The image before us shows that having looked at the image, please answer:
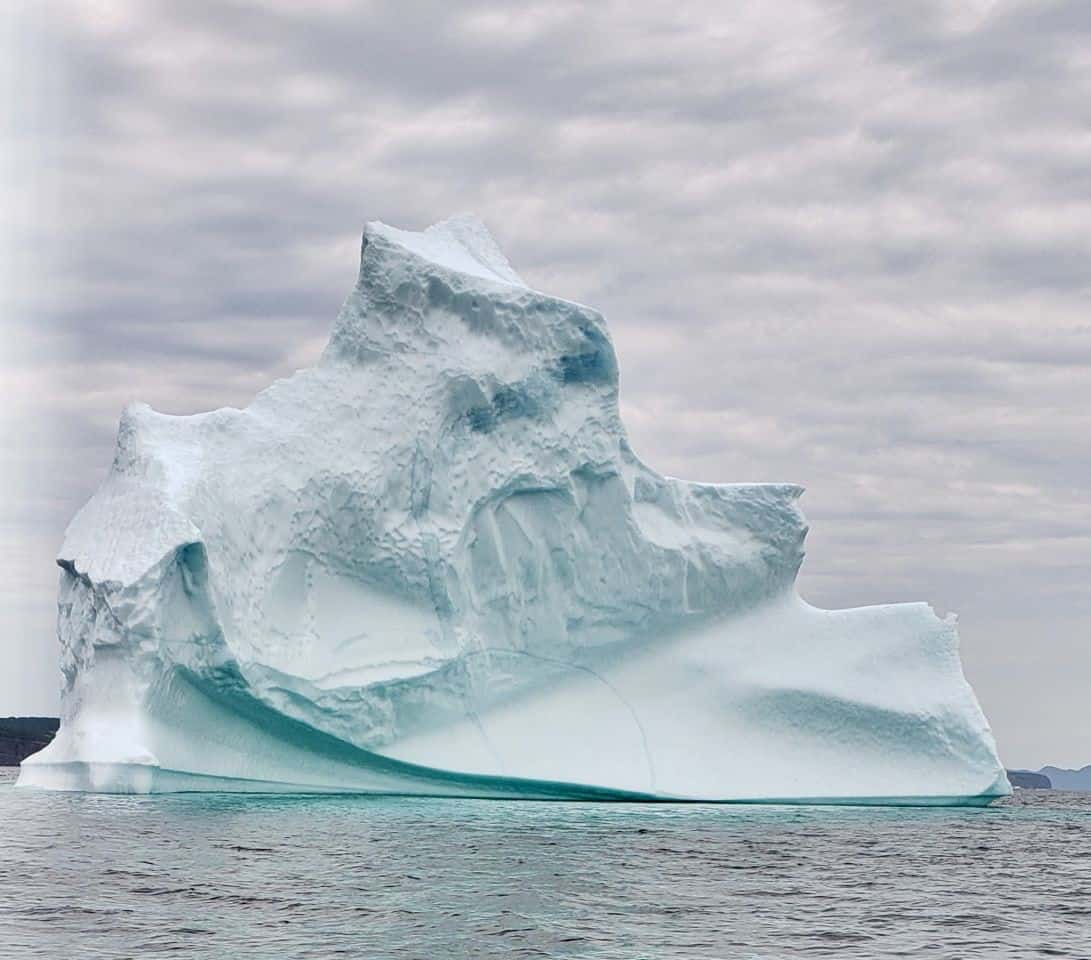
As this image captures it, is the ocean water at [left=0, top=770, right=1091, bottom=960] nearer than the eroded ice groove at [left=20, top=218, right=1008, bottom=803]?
Yes

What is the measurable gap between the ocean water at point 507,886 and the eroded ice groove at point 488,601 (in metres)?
1.77

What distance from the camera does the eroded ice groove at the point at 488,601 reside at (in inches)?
794

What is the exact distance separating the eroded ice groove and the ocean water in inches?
69.6

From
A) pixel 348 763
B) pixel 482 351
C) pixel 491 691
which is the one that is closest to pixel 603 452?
pixel 482 351

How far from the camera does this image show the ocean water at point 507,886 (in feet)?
31.8

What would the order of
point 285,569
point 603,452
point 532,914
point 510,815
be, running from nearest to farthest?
1. point 532,914
2. point 510,815
3. point 285,569
4. point 603,452

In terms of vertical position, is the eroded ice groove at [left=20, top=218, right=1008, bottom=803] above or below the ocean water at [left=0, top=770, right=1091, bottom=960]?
above

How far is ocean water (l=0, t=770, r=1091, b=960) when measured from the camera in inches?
382

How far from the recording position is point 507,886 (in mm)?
12000

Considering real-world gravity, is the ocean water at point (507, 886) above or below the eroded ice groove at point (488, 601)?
below

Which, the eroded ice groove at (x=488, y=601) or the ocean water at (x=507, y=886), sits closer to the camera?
the ocean water at (x=507, y=886)

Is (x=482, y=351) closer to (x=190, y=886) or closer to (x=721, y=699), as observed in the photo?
(x=721, y=699)

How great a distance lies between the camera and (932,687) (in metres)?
21.7

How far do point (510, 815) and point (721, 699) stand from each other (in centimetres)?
440
